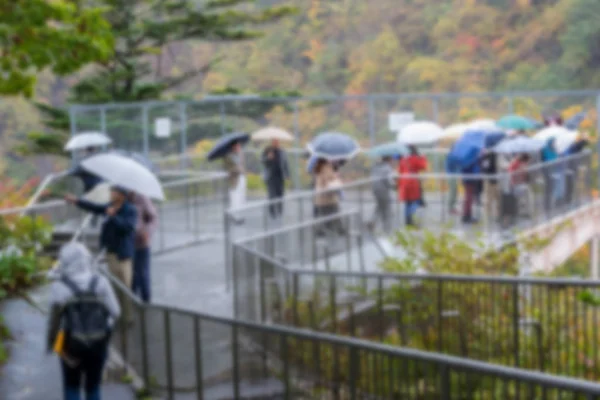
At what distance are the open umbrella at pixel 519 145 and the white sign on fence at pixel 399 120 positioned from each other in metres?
5.77

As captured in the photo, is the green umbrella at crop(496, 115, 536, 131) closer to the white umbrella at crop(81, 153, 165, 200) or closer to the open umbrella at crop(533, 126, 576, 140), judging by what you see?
the open umbrella at crop(533, 126, 576, 140)

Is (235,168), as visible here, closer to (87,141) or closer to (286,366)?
(87,141)

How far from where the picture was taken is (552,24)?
59656mm

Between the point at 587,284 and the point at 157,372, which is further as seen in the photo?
the point at 157,372

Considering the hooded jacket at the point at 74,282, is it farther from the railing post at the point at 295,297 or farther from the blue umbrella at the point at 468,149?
the blue umbrella at the point at 468,149

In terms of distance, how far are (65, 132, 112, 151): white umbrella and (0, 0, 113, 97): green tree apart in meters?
7.71

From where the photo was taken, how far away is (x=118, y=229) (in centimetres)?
997


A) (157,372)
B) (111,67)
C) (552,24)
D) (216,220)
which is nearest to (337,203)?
(216,220)

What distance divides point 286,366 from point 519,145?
9.96 meters

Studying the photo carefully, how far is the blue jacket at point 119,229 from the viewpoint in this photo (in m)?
9.85

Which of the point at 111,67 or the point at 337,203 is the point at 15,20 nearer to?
the point at 337,203

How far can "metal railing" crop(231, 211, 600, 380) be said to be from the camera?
7973 millimetres

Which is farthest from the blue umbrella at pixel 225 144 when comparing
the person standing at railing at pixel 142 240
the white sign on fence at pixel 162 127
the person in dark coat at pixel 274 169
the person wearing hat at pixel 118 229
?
the person wearing hat at pixel 118 229

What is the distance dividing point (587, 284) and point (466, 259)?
4.74 m
